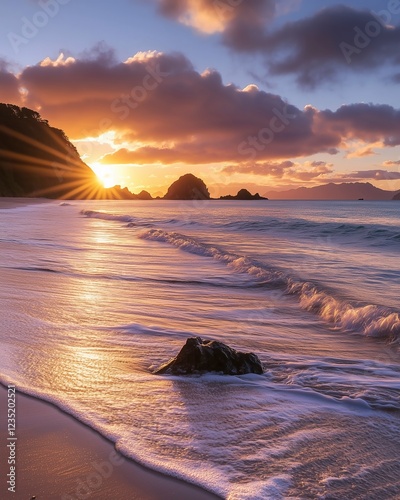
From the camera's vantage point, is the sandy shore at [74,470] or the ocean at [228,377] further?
the ocean at [228,377]

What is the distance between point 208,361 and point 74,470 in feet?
6.99

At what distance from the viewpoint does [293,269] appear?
1371 centimetres

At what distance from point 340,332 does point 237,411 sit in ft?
12.3

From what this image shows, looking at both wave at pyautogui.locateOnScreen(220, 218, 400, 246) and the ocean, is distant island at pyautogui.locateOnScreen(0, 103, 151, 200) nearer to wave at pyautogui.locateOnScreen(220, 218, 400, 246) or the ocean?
wave at pyautogui.locateOnScreen(220, 218, 400, 246)

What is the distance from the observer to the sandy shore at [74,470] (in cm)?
269

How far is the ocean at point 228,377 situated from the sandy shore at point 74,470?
4.9 inches

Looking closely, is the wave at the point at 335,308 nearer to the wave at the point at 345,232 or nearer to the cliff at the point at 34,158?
the wave at the point at 345,232

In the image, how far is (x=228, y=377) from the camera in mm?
4766

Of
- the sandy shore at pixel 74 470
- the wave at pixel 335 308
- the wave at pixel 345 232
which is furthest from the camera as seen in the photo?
the wave at pixel 345 232

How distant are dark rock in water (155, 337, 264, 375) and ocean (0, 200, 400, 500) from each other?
0.12m

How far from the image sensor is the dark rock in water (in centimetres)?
479

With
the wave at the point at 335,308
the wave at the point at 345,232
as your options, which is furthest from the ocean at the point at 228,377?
the wave at the point at 345,232

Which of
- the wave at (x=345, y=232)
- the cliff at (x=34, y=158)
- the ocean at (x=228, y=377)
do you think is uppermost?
the cliff at (x=34, y=158)

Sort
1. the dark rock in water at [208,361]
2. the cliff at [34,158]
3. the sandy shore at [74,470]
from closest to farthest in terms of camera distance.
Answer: the sandy shore at [74,470] < the dark rock in water at [208,361] < the cliff at [34,158]
